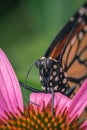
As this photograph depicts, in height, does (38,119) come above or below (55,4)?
below

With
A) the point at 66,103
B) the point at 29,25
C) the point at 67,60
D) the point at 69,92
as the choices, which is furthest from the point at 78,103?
the point at 29,25

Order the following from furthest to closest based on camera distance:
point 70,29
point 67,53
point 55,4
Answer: point 55,4
point 67,53
point 70,29

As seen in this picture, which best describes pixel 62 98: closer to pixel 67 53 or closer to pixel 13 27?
pixel 67 53

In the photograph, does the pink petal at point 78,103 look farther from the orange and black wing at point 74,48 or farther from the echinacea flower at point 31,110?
the orange and black wing at point 74,48

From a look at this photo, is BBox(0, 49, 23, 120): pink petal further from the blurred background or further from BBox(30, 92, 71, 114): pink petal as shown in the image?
the blurred background

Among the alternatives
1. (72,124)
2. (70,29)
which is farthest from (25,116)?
(70,29)
